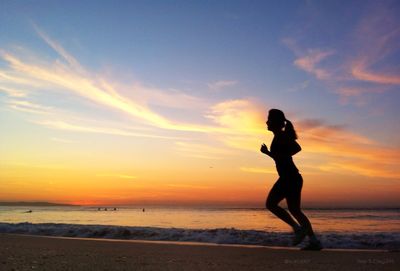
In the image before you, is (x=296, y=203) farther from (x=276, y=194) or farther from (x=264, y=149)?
(x=264, y=149)

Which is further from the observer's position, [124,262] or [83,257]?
[83,257]

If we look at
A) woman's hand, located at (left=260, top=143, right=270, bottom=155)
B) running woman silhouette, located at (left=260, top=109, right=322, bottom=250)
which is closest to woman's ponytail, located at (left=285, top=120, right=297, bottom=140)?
running woman silhouette, located at (left=260, top=109, right=322, bottom=250)

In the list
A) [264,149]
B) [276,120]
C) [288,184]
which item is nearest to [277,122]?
[276,120]

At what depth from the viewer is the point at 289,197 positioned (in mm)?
6473

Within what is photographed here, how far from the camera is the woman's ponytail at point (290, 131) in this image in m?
6.66

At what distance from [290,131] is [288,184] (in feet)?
2.85

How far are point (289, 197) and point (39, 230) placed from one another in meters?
11.1

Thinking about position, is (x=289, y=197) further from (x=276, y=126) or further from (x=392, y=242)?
(x=392, y=242)

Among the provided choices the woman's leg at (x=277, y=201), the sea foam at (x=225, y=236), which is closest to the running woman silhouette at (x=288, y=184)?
the woman's leg at (x=277, y=201)

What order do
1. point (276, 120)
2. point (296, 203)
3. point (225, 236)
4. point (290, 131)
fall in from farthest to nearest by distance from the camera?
point (225, 236)
point (276, 120)
point (290, 131)
point (296, 203)

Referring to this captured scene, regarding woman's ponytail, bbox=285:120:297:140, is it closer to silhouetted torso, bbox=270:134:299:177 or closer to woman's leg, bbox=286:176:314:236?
silhouetted torso, bbox=270:134:299:177

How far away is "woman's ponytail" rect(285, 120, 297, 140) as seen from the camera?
21.8 feet

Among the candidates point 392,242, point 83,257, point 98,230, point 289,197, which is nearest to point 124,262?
point 83,257

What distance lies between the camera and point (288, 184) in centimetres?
648
